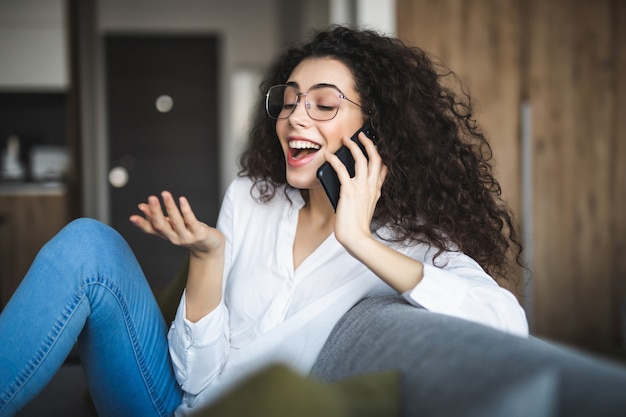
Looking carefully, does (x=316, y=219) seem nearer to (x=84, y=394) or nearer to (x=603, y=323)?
(x=84, y=394)

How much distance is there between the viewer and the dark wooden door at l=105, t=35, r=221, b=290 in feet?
18.2

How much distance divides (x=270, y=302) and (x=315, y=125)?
0.44 metres

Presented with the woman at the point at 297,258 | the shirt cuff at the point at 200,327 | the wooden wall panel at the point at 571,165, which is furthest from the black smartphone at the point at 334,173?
the wooden wall panel at the point at 571,165

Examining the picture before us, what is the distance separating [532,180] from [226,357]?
238cm

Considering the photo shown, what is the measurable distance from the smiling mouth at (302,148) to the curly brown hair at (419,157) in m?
0.16

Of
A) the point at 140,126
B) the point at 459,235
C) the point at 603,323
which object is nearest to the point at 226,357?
the point at 459,235

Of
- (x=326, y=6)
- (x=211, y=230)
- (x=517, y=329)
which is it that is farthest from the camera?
(x=326, y=6)

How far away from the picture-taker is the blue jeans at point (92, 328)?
116 centimetres

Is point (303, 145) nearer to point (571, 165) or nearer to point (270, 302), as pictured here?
point (270, 302)

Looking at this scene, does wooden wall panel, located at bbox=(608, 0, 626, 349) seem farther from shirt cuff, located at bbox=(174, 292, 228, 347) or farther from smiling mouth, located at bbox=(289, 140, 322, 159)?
shirt cuff, located at bbox=(174, 292, 228, 347)

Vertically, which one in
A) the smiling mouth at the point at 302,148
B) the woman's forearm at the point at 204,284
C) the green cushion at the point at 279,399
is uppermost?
the smiling mouth at the point at 302,148

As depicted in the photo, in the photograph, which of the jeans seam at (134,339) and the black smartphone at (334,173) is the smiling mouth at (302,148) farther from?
the jeans seam at (134,339)

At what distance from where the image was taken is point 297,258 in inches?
60.1

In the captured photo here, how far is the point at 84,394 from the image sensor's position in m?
1.58
